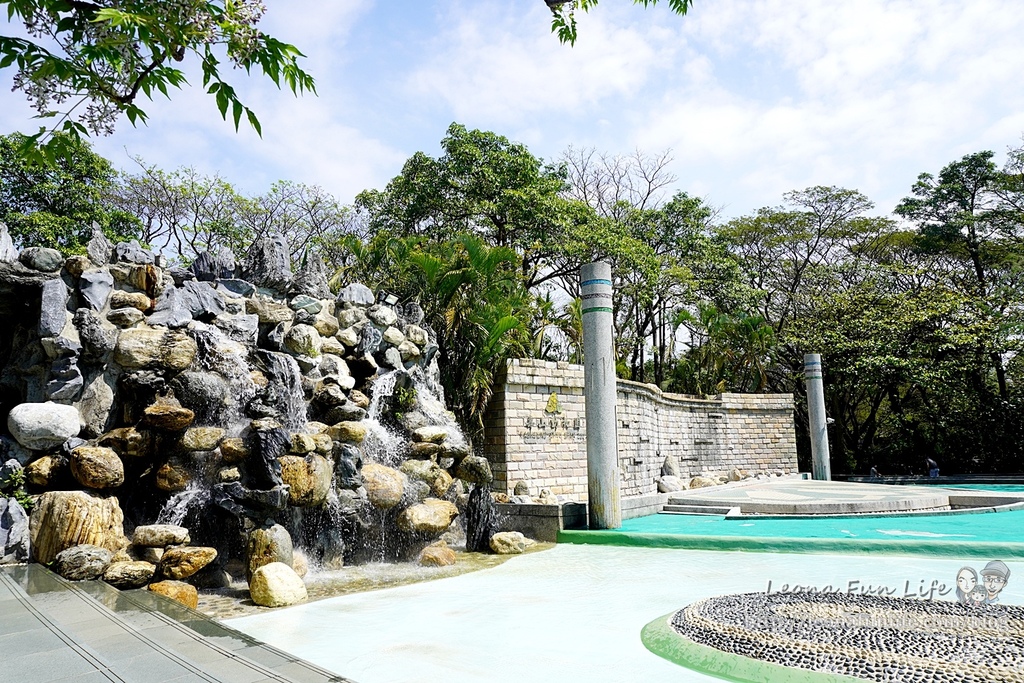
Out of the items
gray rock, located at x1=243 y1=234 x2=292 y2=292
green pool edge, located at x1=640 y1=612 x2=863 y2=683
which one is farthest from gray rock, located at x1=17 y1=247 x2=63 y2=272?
green pool edge, located at x1=640 y1=612 x2=863 y2=683

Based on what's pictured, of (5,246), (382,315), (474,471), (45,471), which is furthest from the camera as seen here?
(382,315)

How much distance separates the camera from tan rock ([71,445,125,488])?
6277mm

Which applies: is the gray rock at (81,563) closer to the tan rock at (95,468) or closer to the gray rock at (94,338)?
the tan rock at (95,468)

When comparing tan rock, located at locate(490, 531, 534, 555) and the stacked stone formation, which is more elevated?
the stacked stone formation

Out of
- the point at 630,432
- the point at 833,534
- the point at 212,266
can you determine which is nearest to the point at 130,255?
the point at 212,266

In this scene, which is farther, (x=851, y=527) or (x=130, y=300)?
(x=851, y=527)

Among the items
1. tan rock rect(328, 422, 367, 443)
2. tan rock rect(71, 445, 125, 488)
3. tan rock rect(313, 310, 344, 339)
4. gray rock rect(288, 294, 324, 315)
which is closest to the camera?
tan rock rect(71, 445, 125, 488)

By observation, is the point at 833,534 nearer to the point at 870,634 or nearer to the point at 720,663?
the point at 870,634

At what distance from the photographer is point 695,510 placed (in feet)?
36.9

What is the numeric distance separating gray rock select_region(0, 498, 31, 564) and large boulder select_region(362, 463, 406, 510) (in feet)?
9.87

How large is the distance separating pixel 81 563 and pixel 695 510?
8.74m

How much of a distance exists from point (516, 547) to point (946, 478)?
16.8 metres

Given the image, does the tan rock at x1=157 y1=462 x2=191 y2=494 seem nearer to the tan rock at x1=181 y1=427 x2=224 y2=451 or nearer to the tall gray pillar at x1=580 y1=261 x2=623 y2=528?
the tan rock at x1=181 y1=427 x2=224 y2=451

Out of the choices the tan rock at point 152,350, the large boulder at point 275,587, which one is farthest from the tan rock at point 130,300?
the large boulder at point 275,587
